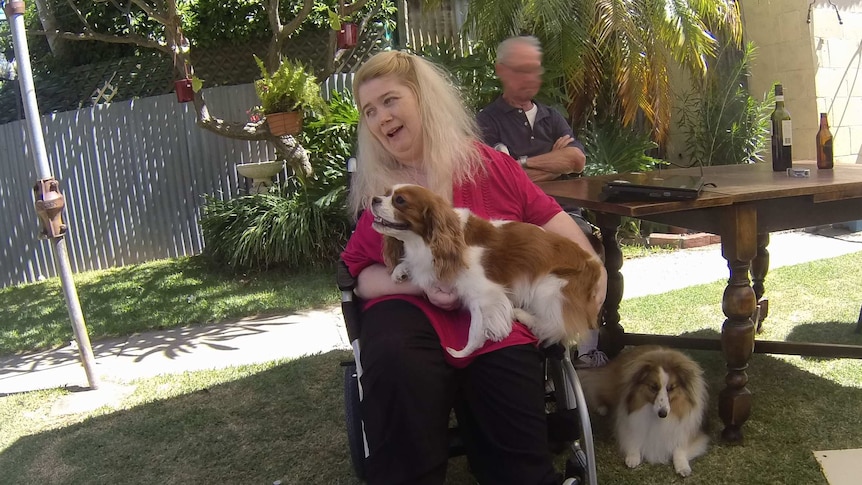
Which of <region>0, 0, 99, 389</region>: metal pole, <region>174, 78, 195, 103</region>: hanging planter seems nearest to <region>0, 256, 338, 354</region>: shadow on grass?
<region>0, 0, 99, 389</region>: metal pole

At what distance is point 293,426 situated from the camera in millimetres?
3346

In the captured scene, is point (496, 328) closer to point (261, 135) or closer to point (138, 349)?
point (138, 349)

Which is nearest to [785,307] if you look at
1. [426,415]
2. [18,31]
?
[426,415]

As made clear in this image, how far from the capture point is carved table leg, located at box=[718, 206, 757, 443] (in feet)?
8.53

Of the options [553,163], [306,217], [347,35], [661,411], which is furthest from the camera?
[347,35]

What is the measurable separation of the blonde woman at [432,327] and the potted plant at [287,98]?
439cm

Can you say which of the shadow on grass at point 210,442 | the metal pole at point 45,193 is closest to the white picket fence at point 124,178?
the metal pole at point 45,193

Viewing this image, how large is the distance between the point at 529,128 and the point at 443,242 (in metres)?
1.97

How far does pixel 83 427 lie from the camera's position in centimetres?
355

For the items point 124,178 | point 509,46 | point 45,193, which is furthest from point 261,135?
point 509,46

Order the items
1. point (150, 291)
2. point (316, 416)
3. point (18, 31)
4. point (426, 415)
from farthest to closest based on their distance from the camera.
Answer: point (150, 291), point (18, 31), point (316, 416), point (426, 415)

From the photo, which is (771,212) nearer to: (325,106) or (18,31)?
(18,31)

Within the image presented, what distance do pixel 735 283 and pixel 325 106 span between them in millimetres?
5322

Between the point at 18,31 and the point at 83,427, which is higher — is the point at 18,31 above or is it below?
above
